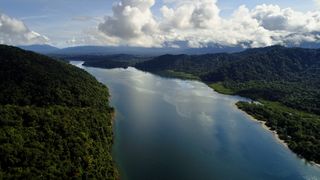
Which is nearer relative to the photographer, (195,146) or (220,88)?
(195,146)

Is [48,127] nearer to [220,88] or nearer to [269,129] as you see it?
[269,129]

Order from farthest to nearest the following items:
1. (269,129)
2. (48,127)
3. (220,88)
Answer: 1. (220,88)
2. (269,129)
3. (48,127)

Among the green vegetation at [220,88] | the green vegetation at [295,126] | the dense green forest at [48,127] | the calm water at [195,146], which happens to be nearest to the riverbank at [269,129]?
the green vegetation at [295,126]

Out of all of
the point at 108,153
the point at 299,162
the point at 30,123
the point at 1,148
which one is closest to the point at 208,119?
the point at 299,162

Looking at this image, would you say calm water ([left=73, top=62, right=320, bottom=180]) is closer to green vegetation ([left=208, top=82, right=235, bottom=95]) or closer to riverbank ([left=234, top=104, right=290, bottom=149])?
riverbank ([left=234, top=104, right=290, bottom=149])

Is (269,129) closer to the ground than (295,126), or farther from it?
closer to the ground

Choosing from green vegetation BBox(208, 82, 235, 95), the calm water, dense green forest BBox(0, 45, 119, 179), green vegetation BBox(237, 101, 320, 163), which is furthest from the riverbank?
green vegetation BBox(208, 82, 235, 95)

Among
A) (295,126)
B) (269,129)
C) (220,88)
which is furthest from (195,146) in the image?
(220,88)
